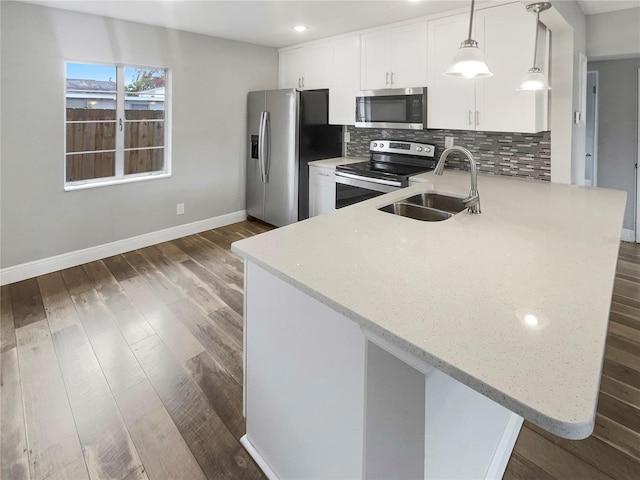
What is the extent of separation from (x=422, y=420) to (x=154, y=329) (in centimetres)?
216

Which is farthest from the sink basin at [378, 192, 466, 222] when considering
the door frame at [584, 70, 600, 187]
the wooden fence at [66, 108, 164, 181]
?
the door frame at [584, 70, 600, 187]

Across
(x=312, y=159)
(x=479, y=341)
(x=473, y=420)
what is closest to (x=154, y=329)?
(x=473, y=420)

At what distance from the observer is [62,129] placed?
339 cm

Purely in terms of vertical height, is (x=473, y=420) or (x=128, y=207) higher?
(x=128, y=207)

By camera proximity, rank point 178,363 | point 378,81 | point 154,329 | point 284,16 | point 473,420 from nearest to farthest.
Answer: point 473,420 < point 178,363 < point 154,329 < point 284,16 < point 378,81

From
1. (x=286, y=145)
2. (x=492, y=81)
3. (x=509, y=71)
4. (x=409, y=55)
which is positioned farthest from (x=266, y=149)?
(x=509, y=71)

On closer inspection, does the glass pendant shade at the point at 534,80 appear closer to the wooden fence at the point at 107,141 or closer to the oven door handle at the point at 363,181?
the oven door handle at the point at 363,181

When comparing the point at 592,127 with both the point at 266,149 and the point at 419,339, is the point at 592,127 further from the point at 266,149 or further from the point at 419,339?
the point at 419,339

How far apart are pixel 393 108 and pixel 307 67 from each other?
1503 mm

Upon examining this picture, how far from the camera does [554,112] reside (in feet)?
9.57

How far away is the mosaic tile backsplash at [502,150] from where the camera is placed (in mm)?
3131

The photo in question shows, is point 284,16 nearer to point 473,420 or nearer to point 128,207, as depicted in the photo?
point 128,207

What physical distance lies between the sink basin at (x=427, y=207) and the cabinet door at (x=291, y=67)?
118 inches

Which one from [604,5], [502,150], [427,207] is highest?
[604,5]
